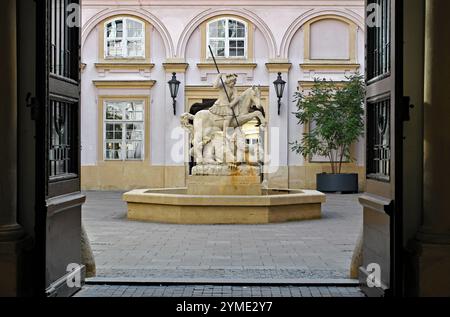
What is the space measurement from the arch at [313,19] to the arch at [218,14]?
0.38 metres

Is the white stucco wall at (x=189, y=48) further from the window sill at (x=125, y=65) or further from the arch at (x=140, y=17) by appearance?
the window sill at (x=125, y=65)

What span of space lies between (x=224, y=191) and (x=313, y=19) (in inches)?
454

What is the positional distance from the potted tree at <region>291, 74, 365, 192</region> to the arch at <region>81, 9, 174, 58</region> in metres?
4.80

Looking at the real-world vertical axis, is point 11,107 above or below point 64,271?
above

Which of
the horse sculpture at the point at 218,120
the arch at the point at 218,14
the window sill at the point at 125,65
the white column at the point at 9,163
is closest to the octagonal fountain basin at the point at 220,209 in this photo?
the horse sculpture at the point at 218,120

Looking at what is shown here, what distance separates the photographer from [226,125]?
1533 cm

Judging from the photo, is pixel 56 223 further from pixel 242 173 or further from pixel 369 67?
pixel 242 173

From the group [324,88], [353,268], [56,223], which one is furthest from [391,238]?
[324,88]

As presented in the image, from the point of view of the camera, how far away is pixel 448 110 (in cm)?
539

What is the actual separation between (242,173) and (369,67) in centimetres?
817

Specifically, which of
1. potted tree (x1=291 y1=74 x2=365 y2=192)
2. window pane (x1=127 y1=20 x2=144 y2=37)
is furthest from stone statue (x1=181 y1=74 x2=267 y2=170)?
window pane (x1=127 y1=20 x2=144 y2=37)

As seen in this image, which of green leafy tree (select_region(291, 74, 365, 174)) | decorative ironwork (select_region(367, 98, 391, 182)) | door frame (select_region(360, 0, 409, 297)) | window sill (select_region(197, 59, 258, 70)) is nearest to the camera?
door frame (select_region(360, 0, 409, 297))

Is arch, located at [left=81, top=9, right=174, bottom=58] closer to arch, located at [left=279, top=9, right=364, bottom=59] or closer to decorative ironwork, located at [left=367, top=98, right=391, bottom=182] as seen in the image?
arch, located at [left=279, top=9, right=364, bottom=59]

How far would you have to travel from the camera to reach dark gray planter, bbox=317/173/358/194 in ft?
74.9
